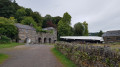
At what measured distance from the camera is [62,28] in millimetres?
53469

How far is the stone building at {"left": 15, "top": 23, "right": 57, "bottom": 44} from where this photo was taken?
3742cm

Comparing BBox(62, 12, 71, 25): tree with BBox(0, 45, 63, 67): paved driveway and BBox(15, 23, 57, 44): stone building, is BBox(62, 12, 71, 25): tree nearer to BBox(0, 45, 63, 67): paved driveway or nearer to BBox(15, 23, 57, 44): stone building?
BBox(15, 23, 57, 44): stone building

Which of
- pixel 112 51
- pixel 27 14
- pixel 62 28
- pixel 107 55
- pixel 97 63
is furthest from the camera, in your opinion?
pixel 27 14

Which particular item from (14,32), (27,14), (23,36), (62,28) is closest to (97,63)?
(14,32)

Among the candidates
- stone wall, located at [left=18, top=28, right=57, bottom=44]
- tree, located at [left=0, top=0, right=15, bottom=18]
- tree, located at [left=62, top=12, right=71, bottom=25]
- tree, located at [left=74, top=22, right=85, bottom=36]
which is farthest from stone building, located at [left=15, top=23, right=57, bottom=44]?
tree, located at [left=0, top=0, right=15, bottom=18]

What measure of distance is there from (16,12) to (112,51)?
58.2 meters

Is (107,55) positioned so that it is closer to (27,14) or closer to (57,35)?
(57,35)

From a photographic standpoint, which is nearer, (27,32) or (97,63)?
(97,63)

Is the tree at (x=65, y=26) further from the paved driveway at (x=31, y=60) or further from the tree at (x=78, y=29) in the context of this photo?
the paved driveway at (x=31, y=60)

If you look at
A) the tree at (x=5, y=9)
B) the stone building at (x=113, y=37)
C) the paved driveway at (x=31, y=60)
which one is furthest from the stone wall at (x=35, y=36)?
the paved driveway at (x=31, y=60)

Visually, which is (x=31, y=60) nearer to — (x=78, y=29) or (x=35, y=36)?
(x=35, y=36)

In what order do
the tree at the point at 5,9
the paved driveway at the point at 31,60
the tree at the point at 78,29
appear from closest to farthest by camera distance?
the paved driveway at the point at 31,60, the tree at the point at 5,9, the tree at the point at 78,29

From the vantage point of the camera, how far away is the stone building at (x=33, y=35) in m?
37.4

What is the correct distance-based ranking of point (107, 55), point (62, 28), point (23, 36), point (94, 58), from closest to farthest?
point (107, 55) → point (94, 58) → point (23, 36) → point (62, 28)
